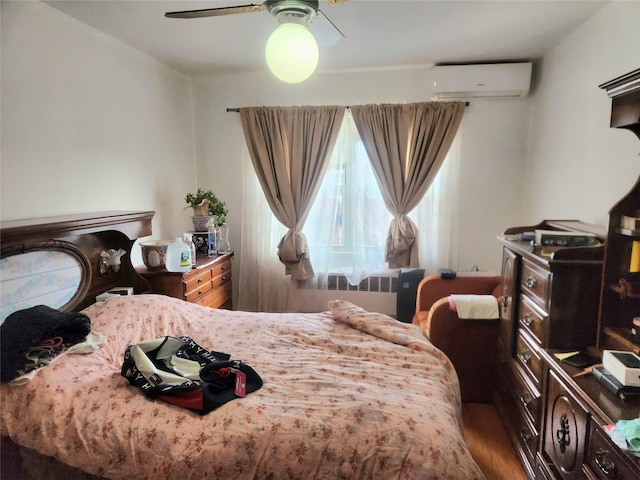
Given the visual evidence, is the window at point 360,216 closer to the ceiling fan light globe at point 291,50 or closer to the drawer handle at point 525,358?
the drawer handle at point 525,358

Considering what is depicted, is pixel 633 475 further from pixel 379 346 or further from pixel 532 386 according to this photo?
pixel 379 346

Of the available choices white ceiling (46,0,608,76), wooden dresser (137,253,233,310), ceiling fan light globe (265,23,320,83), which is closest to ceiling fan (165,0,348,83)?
ceiling fan light globe (265,23,320,83)

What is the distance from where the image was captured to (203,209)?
10.7 feet

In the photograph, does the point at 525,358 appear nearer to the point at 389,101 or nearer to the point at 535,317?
the point at 535,317

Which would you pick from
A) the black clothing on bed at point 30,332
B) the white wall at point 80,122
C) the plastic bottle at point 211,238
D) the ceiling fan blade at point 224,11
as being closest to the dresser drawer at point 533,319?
the ceiling fan blade at point 224,11

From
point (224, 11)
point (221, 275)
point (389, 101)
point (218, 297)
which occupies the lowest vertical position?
point (218, 297)

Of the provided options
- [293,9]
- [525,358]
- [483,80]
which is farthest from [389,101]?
[525,358]

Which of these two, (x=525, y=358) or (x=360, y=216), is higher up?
(x=360, y=216)

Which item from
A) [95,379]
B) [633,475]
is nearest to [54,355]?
[95,379]

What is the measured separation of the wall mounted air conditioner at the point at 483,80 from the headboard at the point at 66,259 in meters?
2.54

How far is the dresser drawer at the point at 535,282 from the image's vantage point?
1.74 m

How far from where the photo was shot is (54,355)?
5.30 ft

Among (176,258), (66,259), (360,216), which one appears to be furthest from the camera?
(360,216)

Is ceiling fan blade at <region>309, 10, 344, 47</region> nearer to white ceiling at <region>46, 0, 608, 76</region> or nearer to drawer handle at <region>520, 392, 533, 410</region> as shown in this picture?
white ceiling at <region>46, 0, 608, 76</region>
